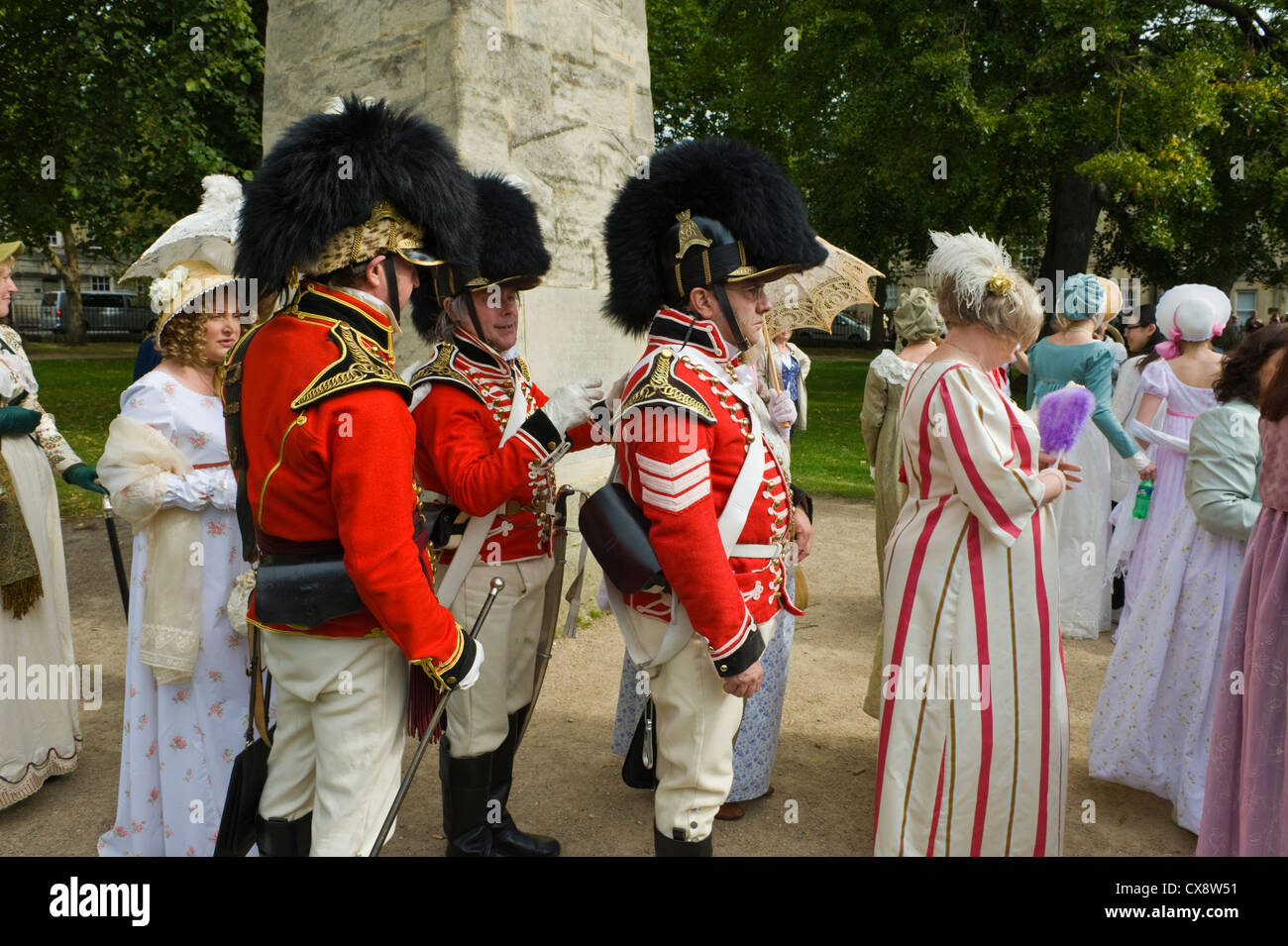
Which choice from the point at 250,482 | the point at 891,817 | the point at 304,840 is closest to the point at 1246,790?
the point at 891,817

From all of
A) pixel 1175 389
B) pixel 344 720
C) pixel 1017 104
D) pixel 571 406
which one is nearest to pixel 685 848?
pixel 344 720

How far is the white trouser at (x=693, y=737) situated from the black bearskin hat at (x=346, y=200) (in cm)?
120

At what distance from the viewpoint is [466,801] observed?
3.30 m

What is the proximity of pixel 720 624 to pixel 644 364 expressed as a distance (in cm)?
71

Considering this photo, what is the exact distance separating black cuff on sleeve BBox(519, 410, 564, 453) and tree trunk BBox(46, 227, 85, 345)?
32.5m

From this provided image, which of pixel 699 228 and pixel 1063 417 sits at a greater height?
pixel 699 228

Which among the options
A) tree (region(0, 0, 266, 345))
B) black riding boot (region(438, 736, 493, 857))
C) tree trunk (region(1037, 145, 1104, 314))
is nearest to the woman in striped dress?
black riding boot (region(438, 736, 493, 857))

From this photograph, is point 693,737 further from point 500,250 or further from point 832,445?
point 832,445

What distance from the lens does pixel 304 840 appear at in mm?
2541

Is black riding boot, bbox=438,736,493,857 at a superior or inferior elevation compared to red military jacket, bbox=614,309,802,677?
inferior

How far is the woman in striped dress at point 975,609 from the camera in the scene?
2836 mm

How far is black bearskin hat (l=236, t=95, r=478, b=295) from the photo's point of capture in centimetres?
229

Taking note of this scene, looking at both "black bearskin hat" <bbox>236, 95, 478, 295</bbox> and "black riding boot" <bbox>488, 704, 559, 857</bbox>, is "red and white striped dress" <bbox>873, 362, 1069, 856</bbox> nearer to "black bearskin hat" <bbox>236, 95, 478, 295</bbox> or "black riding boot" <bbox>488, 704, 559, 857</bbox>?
"black riding boot" <bbox>488, 704, 559, 857</bbox>

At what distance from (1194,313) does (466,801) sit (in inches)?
150
